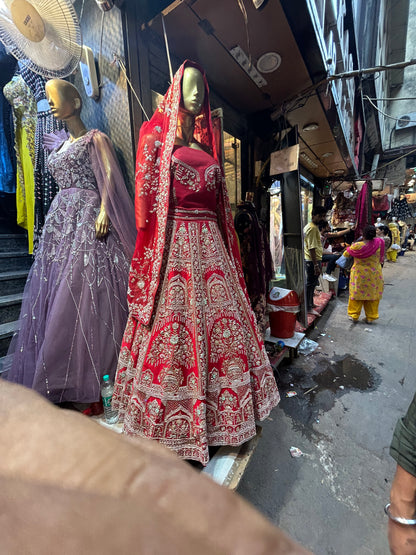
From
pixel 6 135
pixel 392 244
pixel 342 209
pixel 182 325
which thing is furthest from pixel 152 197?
pixel 392 244

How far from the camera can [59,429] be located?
30cm

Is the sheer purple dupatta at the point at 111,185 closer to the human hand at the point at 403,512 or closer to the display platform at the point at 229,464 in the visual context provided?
the display platform at the point at 229,464

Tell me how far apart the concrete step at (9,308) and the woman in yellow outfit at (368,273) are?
15.5 ft

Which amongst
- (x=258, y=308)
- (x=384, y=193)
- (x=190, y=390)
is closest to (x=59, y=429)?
(x=190, y=390)

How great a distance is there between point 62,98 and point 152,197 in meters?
0.98

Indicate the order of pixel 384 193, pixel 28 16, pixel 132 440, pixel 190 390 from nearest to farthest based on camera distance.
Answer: pixel 132 440, pixel 190 390, pixel 28 16, pixel 384 193

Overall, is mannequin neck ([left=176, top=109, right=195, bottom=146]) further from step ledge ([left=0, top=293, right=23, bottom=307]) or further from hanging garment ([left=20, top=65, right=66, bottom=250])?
step ledge ([left=0, top=293, right=23, bottom=307])

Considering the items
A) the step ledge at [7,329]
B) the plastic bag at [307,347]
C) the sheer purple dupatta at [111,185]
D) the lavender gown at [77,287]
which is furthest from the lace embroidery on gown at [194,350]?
the plastic bag at [307,347]

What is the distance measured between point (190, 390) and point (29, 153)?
8.73 ft

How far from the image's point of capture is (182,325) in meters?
1.22

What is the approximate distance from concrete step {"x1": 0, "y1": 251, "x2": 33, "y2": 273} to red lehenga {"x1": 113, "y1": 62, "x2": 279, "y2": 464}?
1.88 metres

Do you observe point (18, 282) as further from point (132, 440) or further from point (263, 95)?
point (263, 95)

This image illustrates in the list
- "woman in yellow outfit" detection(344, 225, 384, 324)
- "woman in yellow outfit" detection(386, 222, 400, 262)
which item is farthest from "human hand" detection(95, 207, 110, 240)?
"woman in yellow outfit" detection(386, 222, 400, 262)

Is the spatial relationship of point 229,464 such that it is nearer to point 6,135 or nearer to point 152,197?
point 152,197
